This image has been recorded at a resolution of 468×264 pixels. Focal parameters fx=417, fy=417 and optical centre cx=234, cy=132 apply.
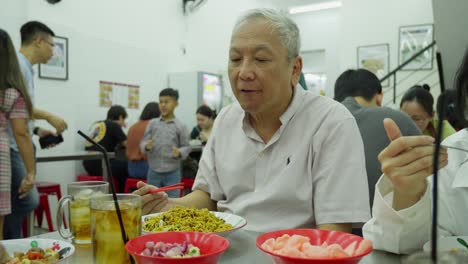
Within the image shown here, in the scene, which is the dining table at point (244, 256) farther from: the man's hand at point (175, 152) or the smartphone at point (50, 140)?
the man's hand at point (175, 152)

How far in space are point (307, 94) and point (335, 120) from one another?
207 mm

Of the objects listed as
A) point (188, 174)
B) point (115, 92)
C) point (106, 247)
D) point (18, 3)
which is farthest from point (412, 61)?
point (106, 247)

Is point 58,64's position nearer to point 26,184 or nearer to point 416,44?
point 26,184

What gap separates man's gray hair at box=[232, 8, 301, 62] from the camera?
140 cm

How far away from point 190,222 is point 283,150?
494 millimetres

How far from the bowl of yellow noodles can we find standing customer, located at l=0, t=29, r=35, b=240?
5.04ft

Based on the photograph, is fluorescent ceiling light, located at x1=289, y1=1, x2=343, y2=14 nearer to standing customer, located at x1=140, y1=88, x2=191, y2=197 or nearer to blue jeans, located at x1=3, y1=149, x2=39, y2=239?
standing customer, located at x1=140, y1=88, x2=191, y2=197

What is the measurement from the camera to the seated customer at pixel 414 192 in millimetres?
849

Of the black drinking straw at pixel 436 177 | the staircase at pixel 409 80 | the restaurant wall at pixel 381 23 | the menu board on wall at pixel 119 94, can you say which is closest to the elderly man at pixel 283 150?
the black drinking straw at pixel 436 177

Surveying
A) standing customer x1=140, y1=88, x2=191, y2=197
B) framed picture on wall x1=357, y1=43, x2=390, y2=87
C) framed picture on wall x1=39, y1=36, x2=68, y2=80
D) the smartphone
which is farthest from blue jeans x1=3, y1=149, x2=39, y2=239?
framed picture on wall x1=357, y1=43, x2=390, y2=87

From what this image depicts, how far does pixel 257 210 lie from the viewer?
1.42 metres

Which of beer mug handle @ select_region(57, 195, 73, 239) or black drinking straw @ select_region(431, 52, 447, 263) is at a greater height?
black drinking straw @ select_region(431, 52, 447, 263)

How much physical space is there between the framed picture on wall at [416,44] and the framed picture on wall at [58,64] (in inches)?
205

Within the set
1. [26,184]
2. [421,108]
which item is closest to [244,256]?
[26,184]
